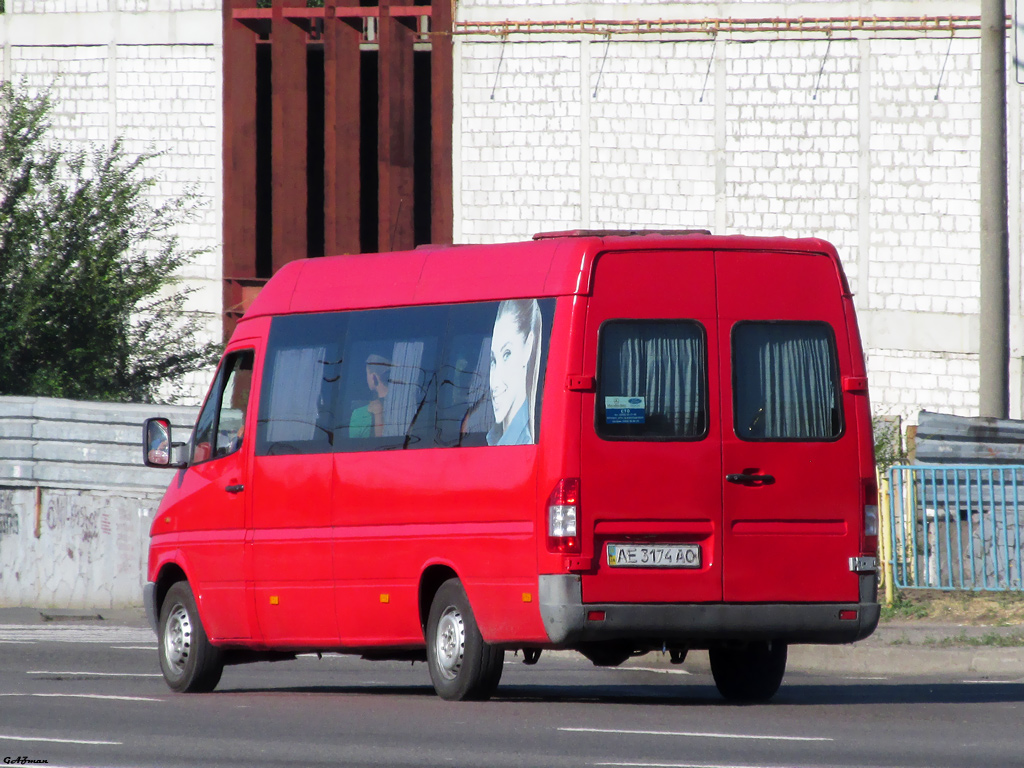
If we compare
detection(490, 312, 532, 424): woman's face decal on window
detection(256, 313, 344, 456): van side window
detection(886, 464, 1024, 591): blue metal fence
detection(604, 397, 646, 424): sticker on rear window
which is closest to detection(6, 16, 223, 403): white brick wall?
detection(886, 464, 1024, 591): blue metal fence

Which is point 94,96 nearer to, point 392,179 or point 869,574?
point 392,179

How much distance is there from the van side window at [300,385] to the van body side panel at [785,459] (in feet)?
8.32

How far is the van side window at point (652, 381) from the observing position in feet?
32.4

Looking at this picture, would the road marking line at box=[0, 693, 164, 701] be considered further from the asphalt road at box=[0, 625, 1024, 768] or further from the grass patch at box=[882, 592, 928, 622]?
the grass patch at box=[882, 592, 928, 622]

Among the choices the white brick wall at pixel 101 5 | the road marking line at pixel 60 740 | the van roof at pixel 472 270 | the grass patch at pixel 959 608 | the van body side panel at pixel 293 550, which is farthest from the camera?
the white brick wall at pixel 101 5

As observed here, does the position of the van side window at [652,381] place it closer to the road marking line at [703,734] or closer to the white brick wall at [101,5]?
the road marking line at [703,734]

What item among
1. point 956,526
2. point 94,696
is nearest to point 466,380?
point 94,696

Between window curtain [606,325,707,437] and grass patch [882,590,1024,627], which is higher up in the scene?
window curtain [606,325,707,437]

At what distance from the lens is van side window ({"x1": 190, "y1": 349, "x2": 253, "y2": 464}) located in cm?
1186

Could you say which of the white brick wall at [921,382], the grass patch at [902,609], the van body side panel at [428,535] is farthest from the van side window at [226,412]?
the white brick wall at [921,382]

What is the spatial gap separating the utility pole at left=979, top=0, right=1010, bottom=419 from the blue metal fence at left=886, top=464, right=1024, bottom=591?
677 mm

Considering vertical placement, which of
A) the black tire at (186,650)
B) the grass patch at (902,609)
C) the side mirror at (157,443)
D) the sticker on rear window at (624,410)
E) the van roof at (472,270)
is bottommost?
the grass patch at (902,609)

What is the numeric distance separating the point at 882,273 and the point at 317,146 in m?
10.9

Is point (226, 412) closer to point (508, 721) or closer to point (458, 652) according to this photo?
point (458, 652)
